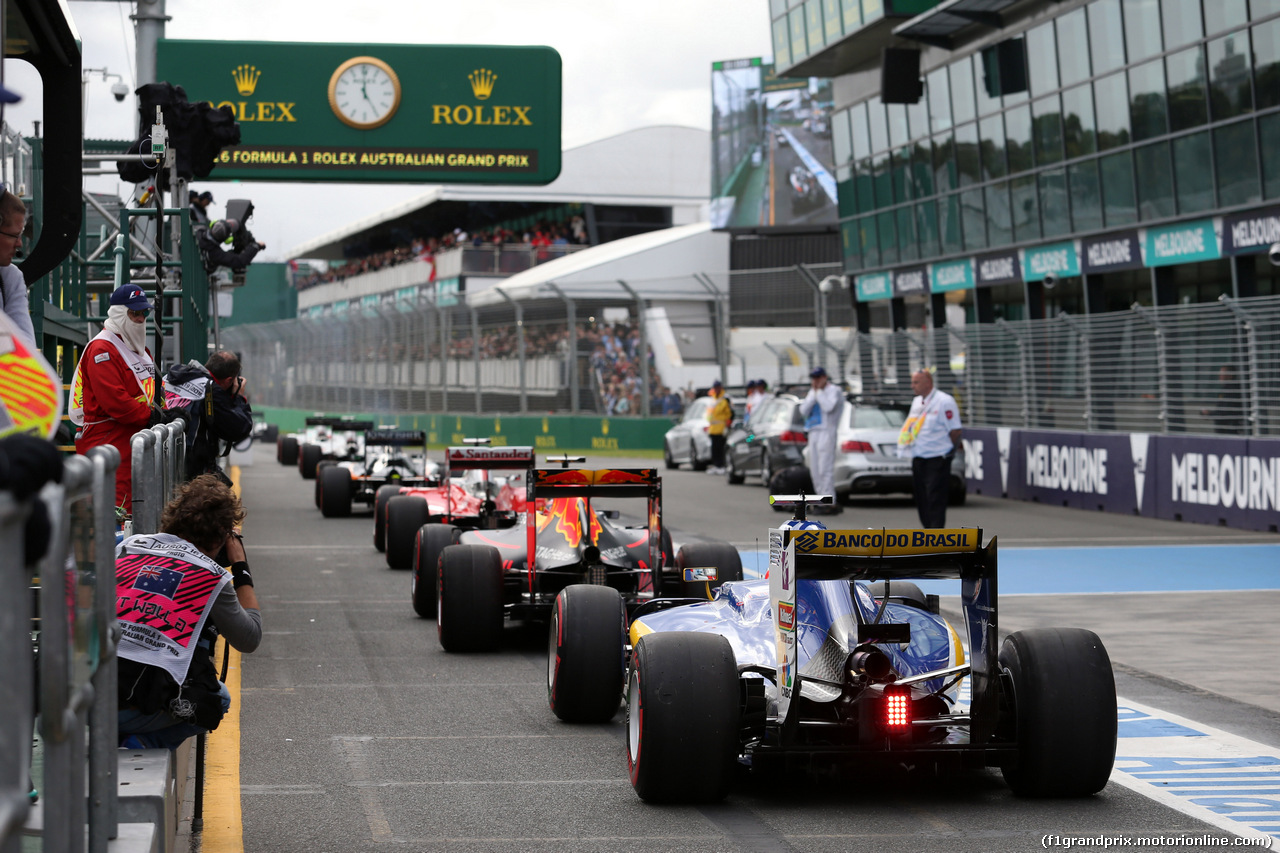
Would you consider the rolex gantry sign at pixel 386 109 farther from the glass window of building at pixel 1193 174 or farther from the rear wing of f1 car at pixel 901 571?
the rear wing of f1 car at pixel 901 571

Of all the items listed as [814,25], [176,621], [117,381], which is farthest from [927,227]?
[176,621]

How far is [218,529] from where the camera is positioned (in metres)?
4.85

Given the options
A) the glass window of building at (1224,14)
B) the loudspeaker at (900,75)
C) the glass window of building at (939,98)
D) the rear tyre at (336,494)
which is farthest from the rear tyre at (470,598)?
the loudspeaker at (900,75)

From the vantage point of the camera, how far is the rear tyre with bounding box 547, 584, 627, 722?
688cm

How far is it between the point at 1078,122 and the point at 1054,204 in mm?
1455

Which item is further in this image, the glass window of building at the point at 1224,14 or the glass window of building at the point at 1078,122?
the glass window of building at the point at 1078,122

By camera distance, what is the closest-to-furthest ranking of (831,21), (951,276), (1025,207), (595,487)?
(595,487)
(1025,207)
(951,276)
(831,21)

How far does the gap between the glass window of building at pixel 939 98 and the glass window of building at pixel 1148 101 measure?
6.31 metres

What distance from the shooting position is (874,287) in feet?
112

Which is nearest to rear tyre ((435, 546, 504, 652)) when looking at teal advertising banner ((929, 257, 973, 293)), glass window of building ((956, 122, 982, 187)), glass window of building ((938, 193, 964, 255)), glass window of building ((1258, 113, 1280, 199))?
glass window of building ((1258, 113, 1280, 199))

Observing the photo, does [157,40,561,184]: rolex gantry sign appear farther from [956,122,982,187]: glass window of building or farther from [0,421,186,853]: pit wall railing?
[0,421,186,853]: pit wall railing

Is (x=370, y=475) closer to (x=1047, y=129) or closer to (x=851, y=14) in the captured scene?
(x=1047, y=129)

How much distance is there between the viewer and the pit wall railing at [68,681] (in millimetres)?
2033

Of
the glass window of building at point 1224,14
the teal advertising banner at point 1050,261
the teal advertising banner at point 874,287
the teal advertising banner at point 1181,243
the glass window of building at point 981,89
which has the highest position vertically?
the glass window of building at point 981,89
